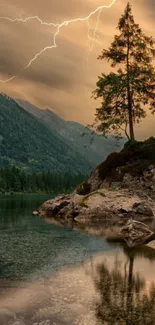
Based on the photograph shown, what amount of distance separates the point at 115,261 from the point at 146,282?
5.09m

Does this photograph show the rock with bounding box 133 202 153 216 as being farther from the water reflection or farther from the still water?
the water reflection

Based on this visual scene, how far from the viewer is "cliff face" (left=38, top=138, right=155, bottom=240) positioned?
4844 cm

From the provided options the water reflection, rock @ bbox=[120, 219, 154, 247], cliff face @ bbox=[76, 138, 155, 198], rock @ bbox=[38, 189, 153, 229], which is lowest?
the water reflection

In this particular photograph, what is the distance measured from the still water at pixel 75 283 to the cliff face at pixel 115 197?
10.9 meters

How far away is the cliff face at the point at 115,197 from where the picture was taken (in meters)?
48.4

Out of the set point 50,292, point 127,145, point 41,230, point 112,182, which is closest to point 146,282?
point 50,292

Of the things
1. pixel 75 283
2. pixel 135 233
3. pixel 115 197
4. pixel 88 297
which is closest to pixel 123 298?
pixel 88 297

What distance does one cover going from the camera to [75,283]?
19.1 meters

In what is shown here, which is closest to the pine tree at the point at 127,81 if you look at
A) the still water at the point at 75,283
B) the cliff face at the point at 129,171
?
the cliff face at the point at 129,171

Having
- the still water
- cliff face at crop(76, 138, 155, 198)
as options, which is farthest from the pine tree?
the still water

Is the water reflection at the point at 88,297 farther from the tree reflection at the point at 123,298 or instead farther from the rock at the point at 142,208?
the rock at the point at 142,208

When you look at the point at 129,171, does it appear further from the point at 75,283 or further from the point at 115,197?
the point at 75,283

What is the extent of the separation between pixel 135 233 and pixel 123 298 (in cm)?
1897

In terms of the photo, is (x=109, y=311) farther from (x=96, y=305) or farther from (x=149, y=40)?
(x=149, y=40)
